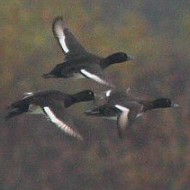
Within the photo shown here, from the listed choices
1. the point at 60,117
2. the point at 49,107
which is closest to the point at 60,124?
the point at 60,117

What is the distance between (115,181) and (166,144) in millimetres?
384

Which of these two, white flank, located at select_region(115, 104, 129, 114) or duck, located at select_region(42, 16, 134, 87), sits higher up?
duck, located at select_region(42, 16, 134, 87)

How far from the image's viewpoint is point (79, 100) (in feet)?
14.0

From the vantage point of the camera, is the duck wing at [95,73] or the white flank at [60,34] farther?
the white flank at [60,34]

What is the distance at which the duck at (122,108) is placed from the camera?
3.97m

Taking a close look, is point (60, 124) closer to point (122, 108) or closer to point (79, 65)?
point (122, 108)

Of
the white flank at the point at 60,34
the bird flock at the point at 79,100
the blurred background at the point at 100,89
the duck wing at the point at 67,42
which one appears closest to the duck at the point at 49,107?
the bird flock at the point at 79,100

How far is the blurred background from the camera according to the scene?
16.8ft

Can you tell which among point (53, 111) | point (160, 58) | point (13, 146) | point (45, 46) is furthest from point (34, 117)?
point (53, 111)

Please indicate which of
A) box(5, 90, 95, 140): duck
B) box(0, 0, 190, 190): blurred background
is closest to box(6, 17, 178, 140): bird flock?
box(5, 90, 95, 140): duck

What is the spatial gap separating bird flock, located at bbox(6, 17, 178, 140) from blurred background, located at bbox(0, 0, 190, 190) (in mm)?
816

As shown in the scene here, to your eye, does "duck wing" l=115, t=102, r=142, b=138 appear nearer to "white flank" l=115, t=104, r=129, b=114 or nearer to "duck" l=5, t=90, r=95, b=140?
"white flank" l=115, t=104, r=129, b=114

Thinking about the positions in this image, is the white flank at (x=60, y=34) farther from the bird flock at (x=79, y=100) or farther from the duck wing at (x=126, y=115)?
the duck wing at (x=126, y=115)

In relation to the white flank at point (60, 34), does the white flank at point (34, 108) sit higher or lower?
lower
